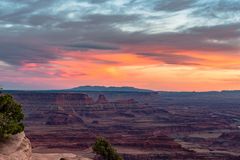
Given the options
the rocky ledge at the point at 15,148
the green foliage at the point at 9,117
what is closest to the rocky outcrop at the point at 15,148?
the rocky ledge at the point at 15,148

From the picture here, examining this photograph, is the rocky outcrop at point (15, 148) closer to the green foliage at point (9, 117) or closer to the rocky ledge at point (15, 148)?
the rocky ledge at point (15, 148)

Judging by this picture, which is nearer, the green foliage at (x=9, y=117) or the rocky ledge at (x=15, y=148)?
the rocky ledge at (x=15, y=148)

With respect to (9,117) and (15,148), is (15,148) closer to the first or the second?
(15,148)

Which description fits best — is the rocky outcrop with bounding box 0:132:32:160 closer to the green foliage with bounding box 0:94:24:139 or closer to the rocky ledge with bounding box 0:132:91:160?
the rocky ledge with bounding box 0:132:91:160

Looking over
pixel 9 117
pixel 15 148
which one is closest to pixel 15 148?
pixel 15 148

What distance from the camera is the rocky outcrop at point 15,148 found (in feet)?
111

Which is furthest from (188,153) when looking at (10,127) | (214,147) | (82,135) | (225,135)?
(10,127)

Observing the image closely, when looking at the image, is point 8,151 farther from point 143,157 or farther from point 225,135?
point 225,135

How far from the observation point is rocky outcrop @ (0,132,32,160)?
3394 centimetres

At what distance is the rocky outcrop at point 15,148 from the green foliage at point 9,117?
521 mm

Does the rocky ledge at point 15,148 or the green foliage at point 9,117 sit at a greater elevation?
the green foliage at point 9,117

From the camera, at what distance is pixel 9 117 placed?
38.6 m

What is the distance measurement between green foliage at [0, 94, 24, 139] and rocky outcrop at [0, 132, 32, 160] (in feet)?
1.71

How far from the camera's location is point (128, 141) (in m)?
146
